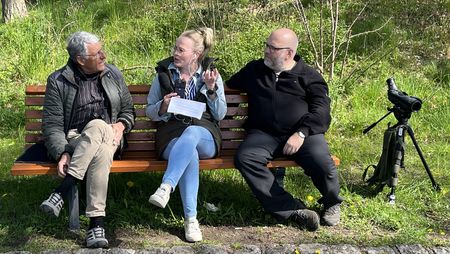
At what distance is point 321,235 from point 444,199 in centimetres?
124

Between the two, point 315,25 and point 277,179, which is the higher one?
point 315,25

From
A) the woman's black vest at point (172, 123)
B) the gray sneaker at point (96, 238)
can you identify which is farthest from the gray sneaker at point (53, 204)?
the woman's black vest at point (172, 123)

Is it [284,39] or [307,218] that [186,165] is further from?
[284,39]

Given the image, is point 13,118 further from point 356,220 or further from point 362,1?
point 362,1

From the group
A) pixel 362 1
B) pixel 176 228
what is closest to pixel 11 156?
pixel 176 228

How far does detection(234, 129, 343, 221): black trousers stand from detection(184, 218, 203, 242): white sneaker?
470 mm

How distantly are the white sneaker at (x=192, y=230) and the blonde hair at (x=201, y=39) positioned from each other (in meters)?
1.23

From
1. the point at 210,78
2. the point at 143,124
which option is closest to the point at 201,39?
the point at 210,78

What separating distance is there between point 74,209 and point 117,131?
608mm

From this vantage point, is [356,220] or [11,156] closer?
[356,220]

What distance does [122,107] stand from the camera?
4.31 m

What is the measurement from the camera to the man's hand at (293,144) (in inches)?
163

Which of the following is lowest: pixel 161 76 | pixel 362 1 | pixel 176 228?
pixel 176 228

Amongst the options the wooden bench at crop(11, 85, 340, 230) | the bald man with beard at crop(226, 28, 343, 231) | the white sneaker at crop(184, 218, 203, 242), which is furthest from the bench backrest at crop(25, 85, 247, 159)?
the white sneaker at crop(184, 218, 203, 242)
